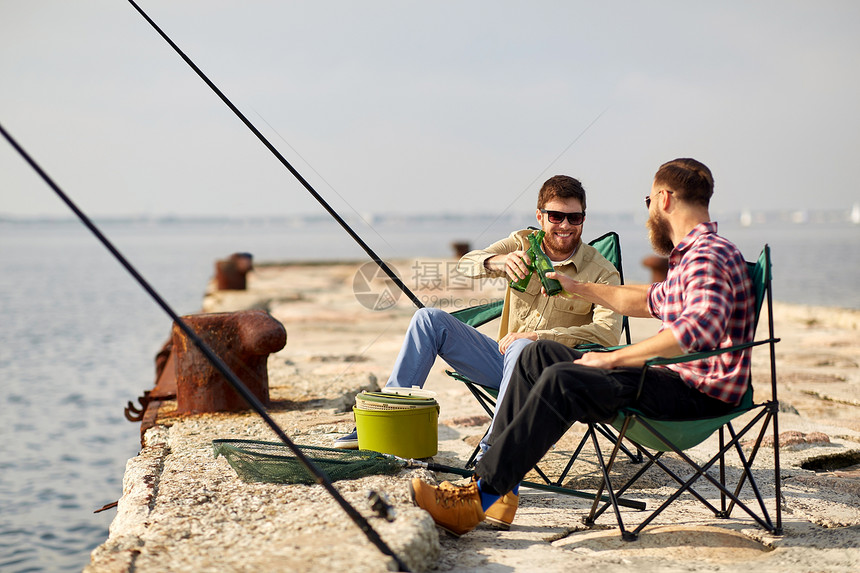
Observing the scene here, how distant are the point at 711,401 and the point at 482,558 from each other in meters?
0.95

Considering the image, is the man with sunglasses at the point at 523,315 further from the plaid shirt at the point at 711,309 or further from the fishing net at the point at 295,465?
the plaid shirt at the point at 711,309

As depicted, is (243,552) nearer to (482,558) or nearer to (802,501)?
(482,558)

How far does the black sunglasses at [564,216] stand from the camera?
353cm

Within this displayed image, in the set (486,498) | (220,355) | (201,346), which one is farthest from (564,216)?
(220,355)

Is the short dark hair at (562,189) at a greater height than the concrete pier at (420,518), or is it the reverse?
the short dark hair at (562,189)

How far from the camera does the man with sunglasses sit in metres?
3.39

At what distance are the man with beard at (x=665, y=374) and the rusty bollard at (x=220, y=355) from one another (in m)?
1.93

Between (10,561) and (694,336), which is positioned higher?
(694,336)

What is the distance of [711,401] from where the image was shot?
268 centimetres

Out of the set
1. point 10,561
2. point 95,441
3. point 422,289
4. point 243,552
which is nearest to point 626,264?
point 422,289

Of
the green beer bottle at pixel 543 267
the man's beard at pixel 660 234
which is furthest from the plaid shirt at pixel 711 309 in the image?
the green beer bottle at pixel 543 267

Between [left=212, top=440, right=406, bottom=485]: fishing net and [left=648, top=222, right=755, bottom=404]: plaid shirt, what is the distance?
46.1 inches

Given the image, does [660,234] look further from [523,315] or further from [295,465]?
[295,465]

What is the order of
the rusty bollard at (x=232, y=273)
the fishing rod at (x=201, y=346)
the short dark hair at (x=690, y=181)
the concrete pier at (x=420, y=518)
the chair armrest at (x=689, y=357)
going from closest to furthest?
the fishing rod at (x=201, y=346) → the concrete pier at (x=420, y=518) → the chair armrest at (x=689, y=357) → the short dark hair at (x=690, y=181) → the rusty bollard at (x=232, y=273)
